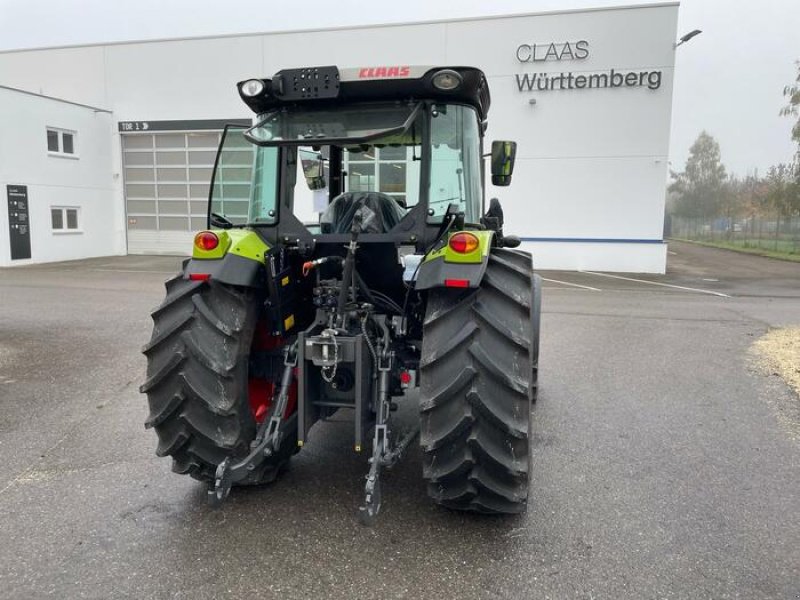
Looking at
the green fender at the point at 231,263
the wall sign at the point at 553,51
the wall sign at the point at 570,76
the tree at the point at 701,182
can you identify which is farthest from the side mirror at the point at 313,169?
the tree at the point at 701,182

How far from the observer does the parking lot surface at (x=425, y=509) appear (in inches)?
115

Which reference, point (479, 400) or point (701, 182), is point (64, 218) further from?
point (701, 182)

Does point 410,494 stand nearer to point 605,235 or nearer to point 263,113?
point 263,113

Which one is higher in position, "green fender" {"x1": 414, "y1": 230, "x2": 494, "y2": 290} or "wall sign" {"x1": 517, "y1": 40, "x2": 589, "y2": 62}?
"wall sign" {"x1": 517, "y1": 40, "x2": 589, "y2": 62}

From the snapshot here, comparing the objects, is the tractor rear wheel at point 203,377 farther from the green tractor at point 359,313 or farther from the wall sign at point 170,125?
A: the wall sign at point 170,125

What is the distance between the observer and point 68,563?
9.92ft

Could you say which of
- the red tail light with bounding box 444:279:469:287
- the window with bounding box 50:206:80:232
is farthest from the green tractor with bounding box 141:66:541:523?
the window with bounding box 50:206:80:232

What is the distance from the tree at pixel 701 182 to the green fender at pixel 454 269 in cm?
5883

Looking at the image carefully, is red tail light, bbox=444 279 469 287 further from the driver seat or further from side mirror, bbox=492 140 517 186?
side mirror, bbox=492 140 517 186

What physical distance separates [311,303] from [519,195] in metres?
16.1

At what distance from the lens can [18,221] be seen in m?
18.8

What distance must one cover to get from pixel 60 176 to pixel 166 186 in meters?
3.45

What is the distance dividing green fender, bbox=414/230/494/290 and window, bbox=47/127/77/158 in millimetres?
20693

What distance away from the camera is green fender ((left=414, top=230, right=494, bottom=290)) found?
124 inches
